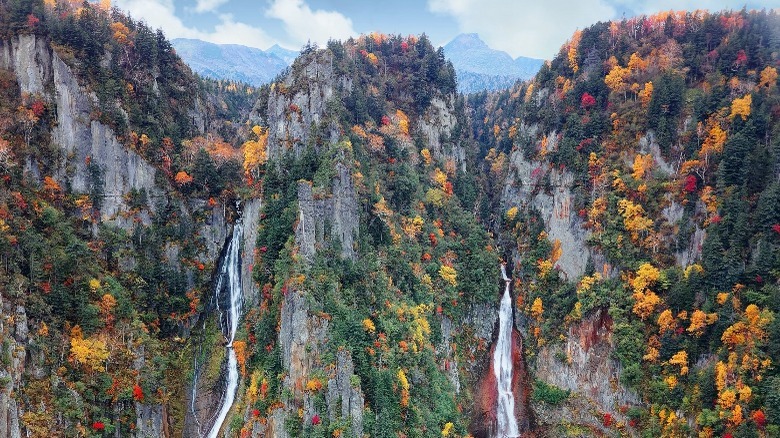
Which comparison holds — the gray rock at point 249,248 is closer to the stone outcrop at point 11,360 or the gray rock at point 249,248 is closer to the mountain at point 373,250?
the mountain at point 373,250

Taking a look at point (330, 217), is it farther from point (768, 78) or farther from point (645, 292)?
point (768, 78)

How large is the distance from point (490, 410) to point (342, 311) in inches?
878

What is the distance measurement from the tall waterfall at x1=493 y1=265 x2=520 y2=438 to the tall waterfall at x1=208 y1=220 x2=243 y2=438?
93.0 feet

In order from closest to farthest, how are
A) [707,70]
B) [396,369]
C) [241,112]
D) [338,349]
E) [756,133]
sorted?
[338,349], [396,369], [756,133], [707,70], [241,112]

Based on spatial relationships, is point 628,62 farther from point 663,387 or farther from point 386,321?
point 386,321

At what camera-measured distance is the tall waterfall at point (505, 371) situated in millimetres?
55344

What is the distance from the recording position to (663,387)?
1874 inches

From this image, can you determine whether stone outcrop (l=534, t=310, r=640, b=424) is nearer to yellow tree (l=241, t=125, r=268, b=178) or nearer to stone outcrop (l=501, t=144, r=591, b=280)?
stone outcrop (l=501, t=144, r=591, b=280)

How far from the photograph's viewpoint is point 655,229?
179 ft

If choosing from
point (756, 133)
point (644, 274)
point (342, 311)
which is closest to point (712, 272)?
point (644, 274)

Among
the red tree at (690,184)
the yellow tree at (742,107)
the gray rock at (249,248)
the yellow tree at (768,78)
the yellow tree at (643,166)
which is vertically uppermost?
the yellow tree at (768,78)

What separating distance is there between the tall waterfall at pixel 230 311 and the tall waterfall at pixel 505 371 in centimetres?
2835

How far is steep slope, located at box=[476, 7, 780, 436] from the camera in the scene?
146 feet

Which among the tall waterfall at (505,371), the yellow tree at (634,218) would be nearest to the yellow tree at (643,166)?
the yellow tree at (634,218)
